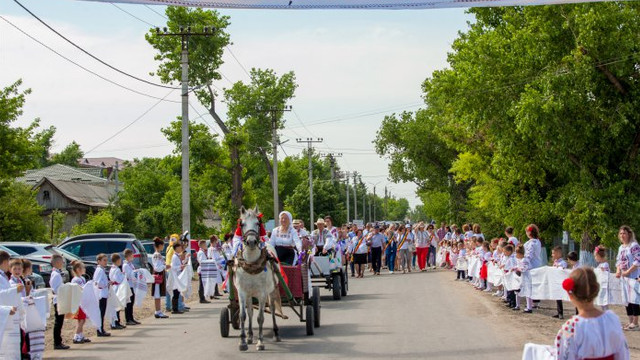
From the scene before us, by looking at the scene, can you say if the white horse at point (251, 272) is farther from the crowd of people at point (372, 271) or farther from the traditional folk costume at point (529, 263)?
the traditional folk costume at point (529, 263)

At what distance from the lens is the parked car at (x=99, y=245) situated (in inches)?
1176

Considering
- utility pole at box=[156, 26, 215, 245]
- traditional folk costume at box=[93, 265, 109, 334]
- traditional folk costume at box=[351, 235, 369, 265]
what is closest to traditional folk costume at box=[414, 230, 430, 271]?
traditional folk costume at box=[351, 235, 369, 265]

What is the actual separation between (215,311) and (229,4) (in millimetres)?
10939

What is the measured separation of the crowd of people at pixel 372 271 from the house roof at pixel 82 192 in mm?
45420

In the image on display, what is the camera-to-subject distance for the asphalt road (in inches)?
514

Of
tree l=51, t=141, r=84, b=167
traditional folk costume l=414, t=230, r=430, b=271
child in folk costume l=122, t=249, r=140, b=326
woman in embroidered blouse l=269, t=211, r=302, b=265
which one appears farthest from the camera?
tree l=51, t=141, r=84, b=167

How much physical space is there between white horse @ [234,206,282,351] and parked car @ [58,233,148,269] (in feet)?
52.2

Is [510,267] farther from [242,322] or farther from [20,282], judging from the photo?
[20,282]

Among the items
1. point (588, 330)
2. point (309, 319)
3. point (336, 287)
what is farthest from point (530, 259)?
point (588, 330)

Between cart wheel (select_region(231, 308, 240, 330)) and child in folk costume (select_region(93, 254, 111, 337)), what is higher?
child in folk costume (select_region(93, 254, 111, 337))

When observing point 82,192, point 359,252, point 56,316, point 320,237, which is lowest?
point 56,316

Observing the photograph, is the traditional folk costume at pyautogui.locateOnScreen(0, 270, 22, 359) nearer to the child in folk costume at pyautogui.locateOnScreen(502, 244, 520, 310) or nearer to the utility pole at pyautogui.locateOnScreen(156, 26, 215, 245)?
the child in folk costume at pyautogui.locateOnScreen(502, 244, 520, 310)

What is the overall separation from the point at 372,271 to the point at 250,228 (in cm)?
2410

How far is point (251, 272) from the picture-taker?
1380 centimetres
